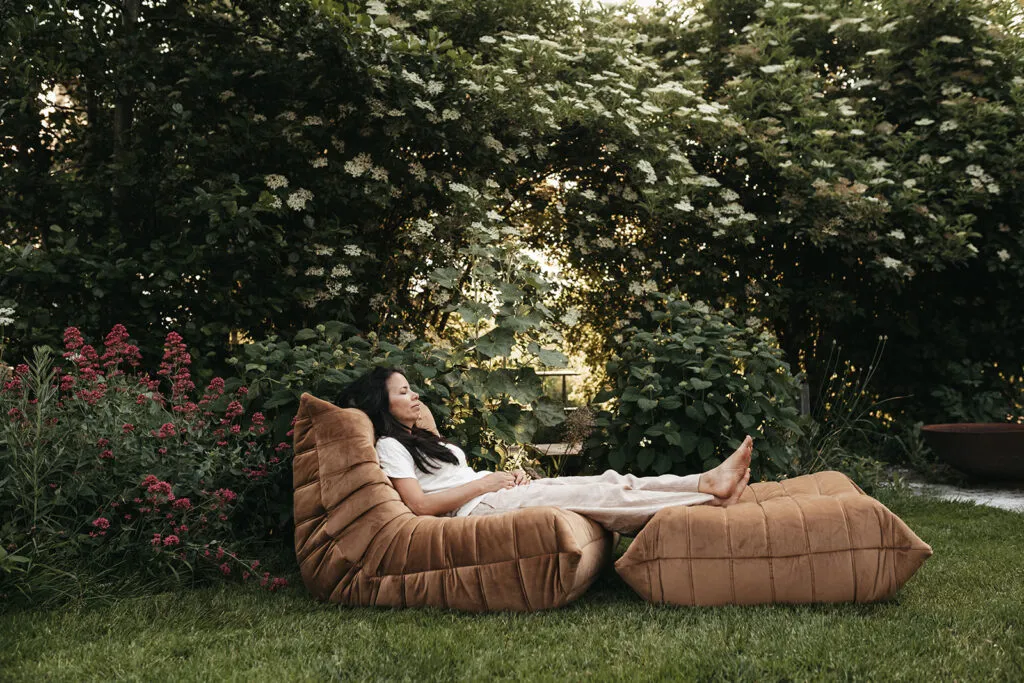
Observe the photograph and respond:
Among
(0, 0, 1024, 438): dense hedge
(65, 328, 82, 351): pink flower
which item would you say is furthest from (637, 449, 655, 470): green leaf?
(65, 328, 82, 351): pink flower

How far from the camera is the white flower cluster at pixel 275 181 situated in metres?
4.68

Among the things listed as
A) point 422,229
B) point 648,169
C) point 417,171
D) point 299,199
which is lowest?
point 422,229

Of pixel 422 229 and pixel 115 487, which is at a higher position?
pixel 422 229

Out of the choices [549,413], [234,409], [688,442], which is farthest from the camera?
[549,413]

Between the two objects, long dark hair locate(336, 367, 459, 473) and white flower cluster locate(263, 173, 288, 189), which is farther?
white flower cluster locate(263, 173, 288, 189)

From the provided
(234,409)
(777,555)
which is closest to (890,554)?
(777,555)

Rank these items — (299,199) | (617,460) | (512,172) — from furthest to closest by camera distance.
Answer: (512,172) < (299,199) < (617,460)

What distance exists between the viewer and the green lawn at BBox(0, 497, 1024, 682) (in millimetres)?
2184

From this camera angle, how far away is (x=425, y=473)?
317 cm

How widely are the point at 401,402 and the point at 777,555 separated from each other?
148 cm

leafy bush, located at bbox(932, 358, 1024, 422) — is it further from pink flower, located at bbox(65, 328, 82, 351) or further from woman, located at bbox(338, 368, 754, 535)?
pink flower, located at bbox(65, 328, 82, 351)

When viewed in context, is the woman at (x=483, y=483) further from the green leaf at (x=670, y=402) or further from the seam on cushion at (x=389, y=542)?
the green leaf at (x=670, y=402)

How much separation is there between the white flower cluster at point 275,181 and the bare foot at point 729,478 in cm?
301

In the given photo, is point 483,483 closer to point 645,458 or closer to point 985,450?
point 645,458
